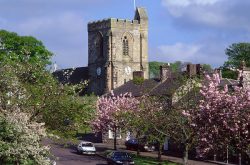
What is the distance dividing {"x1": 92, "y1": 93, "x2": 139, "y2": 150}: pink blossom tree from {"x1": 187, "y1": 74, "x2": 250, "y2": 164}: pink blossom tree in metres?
28.1

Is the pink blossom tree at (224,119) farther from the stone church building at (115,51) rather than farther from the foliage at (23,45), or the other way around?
the stone church building at (115,51)

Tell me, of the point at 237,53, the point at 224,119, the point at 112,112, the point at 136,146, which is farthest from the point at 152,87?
the point at 237,53

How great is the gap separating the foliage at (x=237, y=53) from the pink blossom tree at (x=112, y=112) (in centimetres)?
5650

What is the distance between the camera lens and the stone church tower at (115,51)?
310ft

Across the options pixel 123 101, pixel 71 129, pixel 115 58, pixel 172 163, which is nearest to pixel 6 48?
pixel 115 58

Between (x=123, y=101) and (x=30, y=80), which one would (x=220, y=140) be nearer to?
(x=30, y=80)

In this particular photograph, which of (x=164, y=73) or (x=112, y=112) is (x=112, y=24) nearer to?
(x=164, y=73)

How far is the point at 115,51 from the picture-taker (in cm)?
9556

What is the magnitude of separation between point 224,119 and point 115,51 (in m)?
72.8

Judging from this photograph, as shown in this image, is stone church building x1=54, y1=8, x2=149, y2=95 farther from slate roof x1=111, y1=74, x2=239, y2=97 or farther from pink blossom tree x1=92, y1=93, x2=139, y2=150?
pink blossom tree x1=92, y1=93, x2=139, y2=150

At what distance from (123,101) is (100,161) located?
24.4ft

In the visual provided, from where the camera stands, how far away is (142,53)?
98.8 m

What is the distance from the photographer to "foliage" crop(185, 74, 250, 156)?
2309 cm

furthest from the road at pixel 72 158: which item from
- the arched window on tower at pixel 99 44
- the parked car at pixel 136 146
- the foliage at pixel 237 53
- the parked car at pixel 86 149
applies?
the foliage at pixel 237 53
